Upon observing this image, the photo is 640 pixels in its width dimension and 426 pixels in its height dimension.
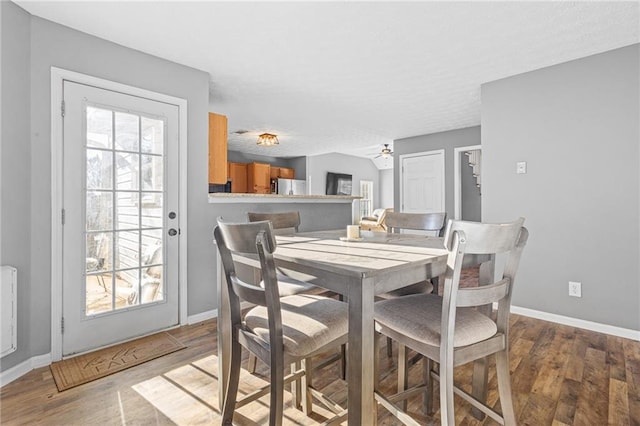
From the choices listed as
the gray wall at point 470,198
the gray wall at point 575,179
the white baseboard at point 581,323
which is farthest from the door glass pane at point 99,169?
Answer: the gray wall at point 470,198

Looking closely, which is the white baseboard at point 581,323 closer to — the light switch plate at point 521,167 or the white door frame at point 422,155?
the light switch plate at point 521,167

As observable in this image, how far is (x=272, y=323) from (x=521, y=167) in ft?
10.00

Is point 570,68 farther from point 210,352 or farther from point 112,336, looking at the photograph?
point 112,336

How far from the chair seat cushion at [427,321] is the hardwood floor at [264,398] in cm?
58

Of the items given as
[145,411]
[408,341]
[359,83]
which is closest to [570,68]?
[359,83]

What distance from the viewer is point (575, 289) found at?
2742 mm

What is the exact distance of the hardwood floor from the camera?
4.98 ft

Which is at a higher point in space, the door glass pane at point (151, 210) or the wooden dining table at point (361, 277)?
the door glass pane at point (151, 210)

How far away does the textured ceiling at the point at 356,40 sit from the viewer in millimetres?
2025

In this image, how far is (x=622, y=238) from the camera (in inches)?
100.0

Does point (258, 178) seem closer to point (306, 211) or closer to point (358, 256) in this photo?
point (306, 211)

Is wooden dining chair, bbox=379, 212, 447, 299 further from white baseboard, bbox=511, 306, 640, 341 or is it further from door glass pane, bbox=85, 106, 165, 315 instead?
door glass pane, bbox=85, 106, 165, 315

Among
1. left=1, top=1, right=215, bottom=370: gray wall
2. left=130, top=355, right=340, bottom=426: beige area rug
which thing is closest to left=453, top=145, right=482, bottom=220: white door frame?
left=130, top=355, right=340, bottom=426: beige area rug

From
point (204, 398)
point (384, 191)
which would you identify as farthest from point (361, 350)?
point (384, 191)
